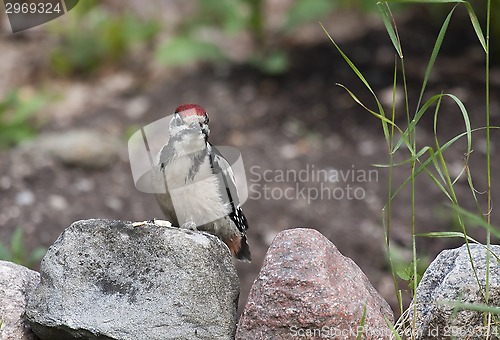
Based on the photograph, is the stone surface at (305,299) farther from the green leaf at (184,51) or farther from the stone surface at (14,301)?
the green leaf at (184,51)

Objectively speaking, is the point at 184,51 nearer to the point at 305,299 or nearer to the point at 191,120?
the point at 191,120

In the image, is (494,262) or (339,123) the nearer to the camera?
(494,262)

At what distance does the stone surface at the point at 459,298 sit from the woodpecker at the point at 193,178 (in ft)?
3.39

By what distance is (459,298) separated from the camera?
9.07 ft

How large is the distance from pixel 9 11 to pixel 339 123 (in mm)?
3404

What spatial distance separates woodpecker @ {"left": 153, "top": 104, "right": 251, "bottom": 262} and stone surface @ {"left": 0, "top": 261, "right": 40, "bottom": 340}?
0.66 m

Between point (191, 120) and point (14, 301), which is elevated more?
point (191, 120)

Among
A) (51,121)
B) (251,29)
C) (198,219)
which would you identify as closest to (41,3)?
(51,121)

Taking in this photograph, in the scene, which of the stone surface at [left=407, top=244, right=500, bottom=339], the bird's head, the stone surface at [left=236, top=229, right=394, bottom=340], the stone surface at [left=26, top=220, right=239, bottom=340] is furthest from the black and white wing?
the stone surface at [left=407, top=244, right=500, bottom=339]

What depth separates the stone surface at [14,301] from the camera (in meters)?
3.03

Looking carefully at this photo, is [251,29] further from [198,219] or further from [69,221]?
[198,219]

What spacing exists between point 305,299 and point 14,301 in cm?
111

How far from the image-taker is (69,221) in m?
5.38

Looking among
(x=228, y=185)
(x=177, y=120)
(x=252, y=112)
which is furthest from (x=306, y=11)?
(x=177, y=120)
